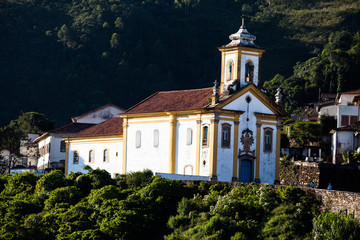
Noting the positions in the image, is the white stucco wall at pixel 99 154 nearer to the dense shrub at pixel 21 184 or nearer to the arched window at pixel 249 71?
the dense shrub at pixel 21 184

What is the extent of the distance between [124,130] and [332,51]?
155ft

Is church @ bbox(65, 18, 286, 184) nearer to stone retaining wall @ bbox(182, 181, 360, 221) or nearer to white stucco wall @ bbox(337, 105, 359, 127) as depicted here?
stone retaining wall @ bbox(182, 181, 360, 221)

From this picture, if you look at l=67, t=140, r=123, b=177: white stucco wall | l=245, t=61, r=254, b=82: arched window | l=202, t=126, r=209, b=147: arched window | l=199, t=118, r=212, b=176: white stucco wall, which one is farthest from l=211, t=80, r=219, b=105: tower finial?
l=67, t=140, r=123, b=177: white stucco wall

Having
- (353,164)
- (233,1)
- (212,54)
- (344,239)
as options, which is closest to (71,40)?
(212,54)

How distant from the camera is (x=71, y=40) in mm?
132875

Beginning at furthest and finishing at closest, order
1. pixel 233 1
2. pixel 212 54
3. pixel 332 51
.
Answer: pixel 233 1 → pixel 212 54 → pixel 332 51

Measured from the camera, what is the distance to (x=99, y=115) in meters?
87.1

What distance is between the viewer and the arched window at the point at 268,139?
61.3 m

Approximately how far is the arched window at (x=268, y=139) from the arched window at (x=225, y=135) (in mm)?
3356

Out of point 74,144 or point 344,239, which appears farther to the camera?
point 74,144

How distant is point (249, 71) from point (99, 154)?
1538cm

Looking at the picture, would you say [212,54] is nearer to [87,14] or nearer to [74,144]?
[87,14]

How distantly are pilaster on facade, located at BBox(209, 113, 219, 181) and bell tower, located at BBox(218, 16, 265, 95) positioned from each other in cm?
297

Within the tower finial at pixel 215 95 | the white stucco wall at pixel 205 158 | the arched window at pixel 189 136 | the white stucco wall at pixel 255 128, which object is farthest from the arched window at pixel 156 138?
the white stucco wall at pixel 255 128
